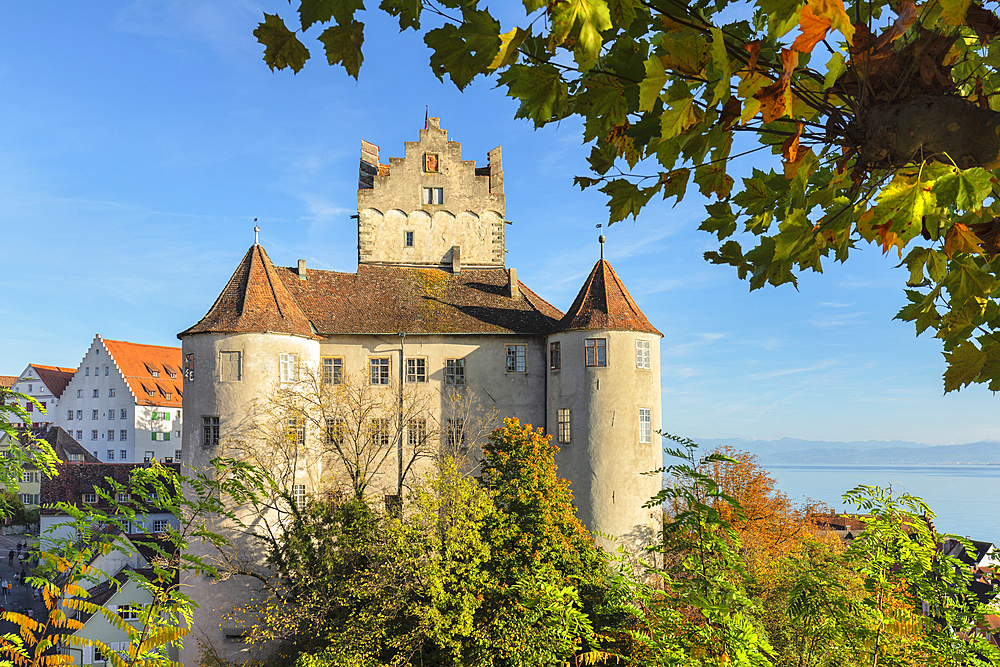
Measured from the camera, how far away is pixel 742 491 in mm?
32156

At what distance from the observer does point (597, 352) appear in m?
24.1

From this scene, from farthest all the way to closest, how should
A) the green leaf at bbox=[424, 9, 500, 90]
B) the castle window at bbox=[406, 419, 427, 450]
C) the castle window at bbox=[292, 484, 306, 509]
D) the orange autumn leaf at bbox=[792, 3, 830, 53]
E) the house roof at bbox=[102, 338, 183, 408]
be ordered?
1. the house roof at bbox=[102, 338, 183, 408]
2. the castle window at bbox=[406, 419, 427, 450]
3. the castle window at bbox=[292, 484, 306, 509]
4. the green leaf at bbox=[424, 9, 500, 90]
5. the orange autumn leaf at bbox=[792, 3, 830, 53]

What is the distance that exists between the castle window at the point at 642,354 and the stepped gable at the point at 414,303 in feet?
12.3

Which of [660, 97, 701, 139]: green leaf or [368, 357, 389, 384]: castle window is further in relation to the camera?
[368, 357, 389, 384]: castle window

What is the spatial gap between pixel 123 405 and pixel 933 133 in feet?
222

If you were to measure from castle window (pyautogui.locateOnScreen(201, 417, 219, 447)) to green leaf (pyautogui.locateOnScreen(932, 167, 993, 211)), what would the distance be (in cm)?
2479

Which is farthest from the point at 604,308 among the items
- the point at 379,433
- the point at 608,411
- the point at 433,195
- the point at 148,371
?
the point at 148,371

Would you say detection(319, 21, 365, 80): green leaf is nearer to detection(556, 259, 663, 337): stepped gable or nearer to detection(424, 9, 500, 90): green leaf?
detection(424, 9, 500, 90): green leaf

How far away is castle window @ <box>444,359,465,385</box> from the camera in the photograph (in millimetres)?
25625

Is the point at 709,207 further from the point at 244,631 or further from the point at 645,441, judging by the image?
the point at 244,631

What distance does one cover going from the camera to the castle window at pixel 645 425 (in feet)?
78.0

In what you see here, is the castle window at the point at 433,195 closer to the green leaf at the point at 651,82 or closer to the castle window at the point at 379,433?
the castle window at the point at 379,433

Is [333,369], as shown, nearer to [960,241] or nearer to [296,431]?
[296,431]

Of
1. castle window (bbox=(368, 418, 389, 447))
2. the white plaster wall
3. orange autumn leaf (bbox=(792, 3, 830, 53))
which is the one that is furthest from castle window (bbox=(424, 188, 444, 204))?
orange autumn leaf (bbox=(792, 3, 830, 53))
